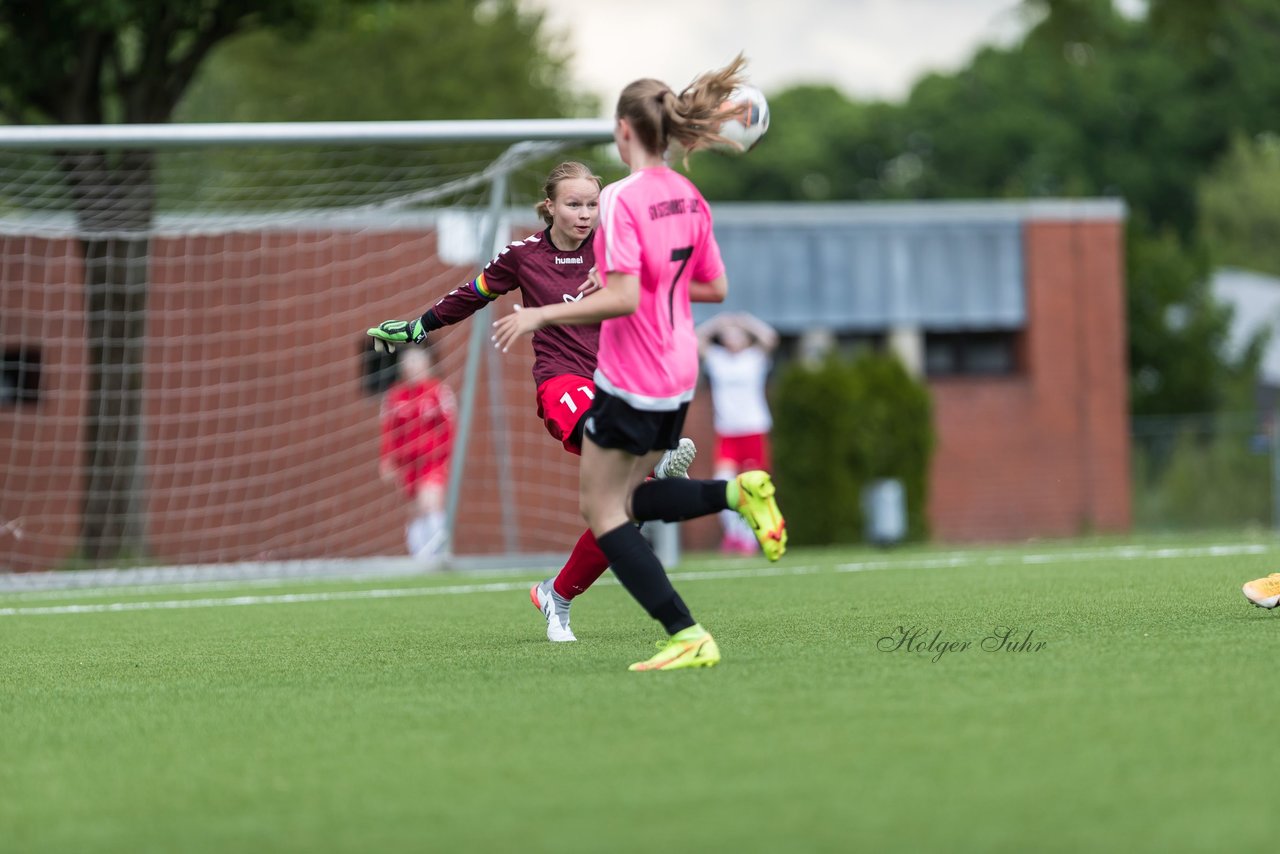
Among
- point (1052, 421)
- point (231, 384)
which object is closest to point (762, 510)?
point (231, 384)

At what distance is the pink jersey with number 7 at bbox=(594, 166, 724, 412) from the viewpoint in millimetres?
5098

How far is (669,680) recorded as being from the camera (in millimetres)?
4852

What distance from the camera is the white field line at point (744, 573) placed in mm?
9180

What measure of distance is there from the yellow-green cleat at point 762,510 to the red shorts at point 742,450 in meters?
10.5

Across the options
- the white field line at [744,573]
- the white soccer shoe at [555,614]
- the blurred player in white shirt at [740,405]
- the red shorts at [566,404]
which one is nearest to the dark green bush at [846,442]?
the blurred player in white shirt at [740,405]

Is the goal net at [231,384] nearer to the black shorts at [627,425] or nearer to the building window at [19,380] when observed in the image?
the building window at [19,380]

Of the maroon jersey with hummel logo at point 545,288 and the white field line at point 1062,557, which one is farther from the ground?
the maroon jersey with hummel logo at point 545,288

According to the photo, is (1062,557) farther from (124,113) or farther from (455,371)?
(124,113)

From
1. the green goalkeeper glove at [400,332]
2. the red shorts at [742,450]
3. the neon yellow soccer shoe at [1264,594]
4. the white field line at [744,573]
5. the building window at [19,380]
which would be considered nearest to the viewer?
the neon yellow soccer shoe at [1264,594]

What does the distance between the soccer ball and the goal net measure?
26.7ft

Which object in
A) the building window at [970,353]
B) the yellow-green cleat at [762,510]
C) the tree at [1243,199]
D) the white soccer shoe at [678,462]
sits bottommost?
the yellow-green cleat at [762,510]

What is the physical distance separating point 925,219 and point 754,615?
57.8 feet

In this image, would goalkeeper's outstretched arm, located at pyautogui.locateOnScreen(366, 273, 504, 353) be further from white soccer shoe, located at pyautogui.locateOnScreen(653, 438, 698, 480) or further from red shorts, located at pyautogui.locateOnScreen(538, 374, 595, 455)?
white soccer shoe, located at pyautogui.locateOnScreen(653, 438, 698, 480)

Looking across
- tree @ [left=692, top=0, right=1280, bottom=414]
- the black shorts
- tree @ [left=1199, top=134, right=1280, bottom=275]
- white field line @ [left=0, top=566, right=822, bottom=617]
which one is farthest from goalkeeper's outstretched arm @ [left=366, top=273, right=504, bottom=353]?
tree @ [left=1199, top=134, right=1280, bottom=275]
